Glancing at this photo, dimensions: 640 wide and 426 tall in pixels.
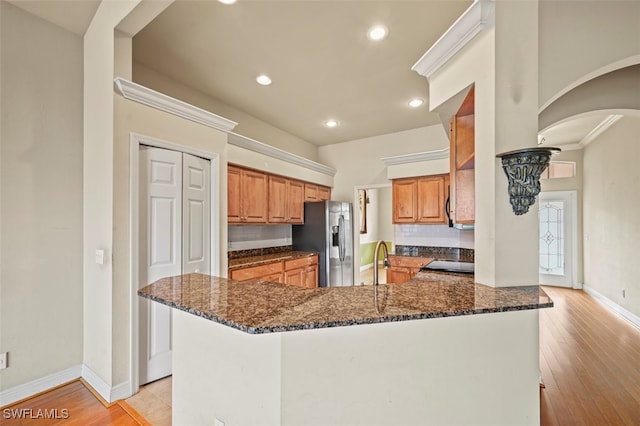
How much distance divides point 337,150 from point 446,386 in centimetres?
498

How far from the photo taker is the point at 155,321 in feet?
7.95

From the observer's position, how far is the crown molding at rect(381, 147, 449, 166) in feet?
13.8

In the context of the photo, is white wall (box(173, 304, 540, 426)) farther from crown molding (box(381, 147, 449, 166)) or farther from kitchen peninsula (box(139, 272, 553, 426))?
crown molding (box(381, 147, 449, 166))

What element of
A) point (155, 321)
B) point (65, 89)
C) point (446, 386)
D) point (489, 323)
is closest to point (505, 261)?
point (489, 323)

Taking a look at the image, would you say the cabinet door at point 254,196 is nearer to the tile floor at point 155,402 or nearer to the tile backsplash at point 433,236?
the tile floor at point 155,402

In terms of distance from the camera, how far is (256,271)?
11.9ft

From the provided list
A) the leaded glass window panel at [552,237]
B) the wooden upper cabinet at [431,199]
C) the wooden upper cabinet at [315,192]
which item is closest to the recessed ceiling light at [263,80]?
the wooden upper cabinet at [315,192]

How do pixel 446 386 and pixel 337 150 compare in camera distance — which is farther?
pixel 337 150

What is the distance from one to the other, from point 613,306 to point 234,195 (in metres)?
5.83

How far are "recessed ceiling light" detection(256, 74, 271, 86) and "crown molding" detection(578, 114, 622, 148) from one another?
16.7 ft

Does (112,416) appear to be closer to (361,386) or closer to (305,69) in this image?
(361,386)

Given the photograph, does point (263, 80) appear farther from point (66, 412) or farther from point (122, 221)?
point (66, 412)

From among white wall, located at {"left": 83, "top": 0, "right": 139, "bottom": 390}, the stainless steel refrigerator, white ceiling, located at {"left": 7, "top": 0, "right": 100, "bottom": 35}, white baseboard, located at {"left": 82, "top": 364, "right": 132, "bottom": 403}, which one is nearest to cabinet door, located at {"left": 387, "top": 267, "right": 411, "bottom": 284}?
the stainless steel refrigerator

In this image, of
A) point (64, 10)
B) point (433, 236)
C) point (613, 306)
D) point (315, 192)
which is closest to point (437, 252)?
point (433, 236)
